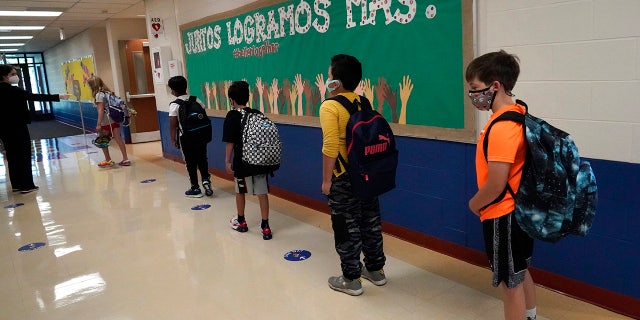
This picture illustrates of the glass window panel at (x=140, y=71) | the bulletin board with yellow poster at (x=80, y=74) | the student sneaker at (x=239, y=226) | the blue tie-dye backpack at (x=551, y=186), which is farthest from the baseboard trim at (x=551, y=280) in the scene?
the bulletin board with yellow poster at (x=80, y=74)

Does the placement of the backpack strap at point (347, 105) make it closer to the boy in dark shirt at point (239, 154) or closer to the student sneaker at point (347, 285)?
the student sneaker at point (347, 285)

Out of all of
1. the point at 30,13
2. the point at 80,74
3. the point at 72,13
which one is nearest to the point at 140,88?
the point at 72,13

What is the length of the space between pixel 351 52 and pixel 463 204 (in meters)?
1.46

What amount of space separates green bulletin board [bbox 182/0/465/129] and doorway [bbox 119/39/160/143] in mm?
4445

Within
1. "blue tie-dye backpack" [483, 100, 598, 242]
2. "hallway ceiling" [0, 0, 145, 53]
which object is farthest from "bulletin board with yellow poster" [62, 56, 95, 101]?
"blue tie-dye backpack" [483, 100, 598, 242]

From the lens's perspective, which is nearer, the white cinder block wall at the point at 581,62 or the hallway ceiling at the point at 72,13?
the white cinder block wall at the point at 581,62

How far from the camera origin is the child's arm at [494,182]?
5.33 ft

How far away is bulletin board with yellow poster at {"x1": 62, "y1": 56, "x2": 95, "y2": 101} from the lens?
34.9 ft

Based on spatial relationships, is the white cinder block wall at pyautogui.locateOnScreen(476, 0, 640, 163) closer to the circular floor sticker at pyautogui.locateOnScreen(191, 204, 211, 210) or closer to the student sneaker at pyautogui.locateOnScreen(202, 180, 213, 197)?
the circular floor sticker at pyautogui.locateOnScreen(191, 204, 211, 210)

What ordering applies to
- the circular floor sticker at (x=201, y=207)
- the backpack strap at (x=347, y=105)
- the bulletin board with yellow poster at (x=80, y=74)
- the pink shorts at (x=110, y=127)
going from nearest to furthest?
1. the backpack strap at (x=347, y=105)
2. the circular floor sticker at (x=201, y=207)
3. the pink shorts at (x=110, y=127)
4. the bulletin board with yellow poster at (x=80, y=74)

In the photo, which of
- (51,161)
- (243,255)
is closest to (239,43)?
(243,255)

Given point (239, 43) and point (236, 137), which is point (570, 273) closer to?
point (236, 137)

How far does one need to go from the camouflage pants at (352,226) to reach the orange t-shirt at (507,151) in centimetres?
88

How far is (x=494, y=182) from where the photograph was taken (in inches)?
65.0
